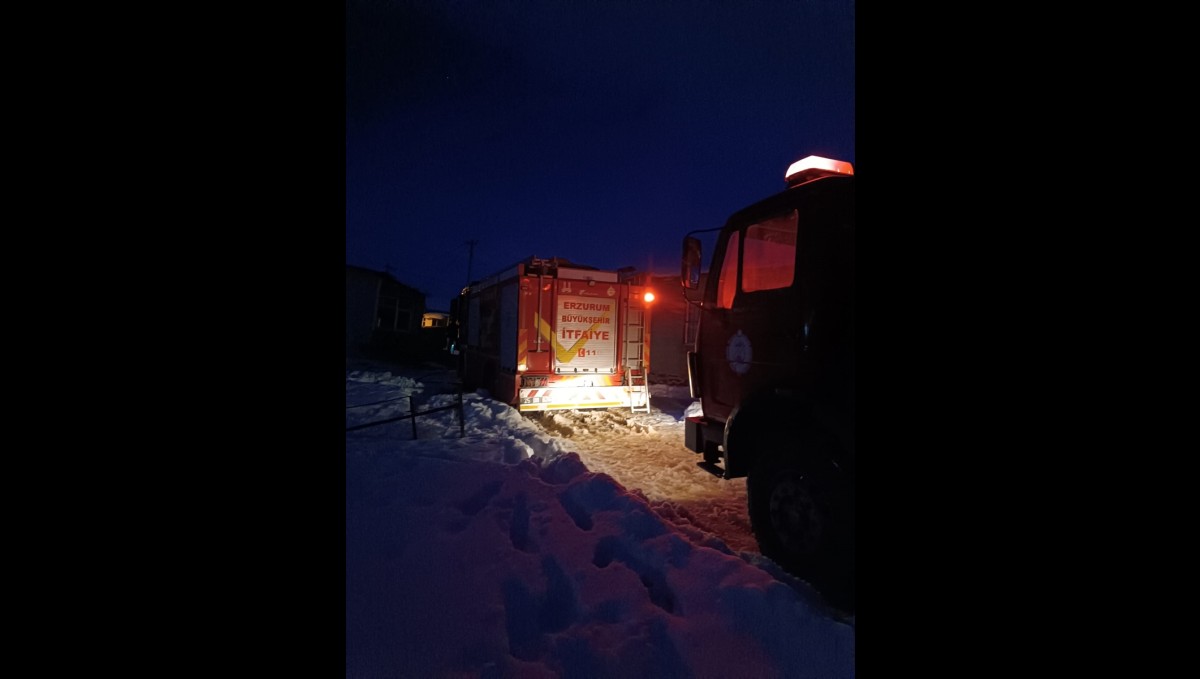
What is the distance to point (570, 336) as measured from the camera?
910 cm

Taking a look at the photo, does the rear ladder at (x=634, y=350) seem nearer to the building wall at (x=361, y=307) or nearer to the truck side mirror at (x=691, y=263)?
the truck side mirror at (x=691, y=263)

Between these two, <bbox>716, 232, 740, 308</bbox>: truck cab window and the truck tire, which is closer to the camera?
the truck tire

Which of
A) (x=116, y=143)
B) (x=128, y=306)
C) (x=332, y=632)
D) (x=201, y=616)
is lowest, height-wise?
(x=332, y=632)

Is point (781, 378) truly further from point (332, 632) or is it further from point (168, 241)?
point (168, 241)

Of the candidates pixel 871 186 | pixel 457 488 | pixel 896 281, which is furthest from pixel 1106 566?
pixel 457 488

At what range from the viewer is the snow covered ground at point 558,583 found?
6.97 feet

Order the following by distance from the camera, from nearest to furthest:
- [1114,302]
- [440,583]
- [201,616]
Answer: [1114,302] → [201,616] → [440,583]

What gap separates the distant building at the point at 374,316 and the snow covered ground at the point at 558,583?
23457mm

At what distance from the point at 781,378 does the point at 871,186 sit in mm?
2477

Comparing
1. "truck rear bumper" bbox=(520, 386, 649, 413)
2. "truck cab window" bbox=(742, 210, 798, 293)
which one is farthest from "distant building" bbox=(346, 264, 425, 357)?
"truck cab window" bbox=(742, 210, 798, 293)

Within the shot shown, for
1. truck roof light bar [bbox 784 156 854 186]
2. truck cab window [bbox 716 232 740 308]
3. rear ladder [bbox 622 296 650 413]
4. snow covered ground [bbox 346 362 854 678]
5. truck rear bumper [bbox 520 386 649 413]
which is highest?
truck roof light bar [bbox 784 156 854 186]

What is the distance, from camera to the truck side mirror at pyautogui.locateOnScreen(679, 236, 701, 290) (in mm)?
3959

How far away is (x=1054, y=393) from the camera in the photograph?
2.38ft

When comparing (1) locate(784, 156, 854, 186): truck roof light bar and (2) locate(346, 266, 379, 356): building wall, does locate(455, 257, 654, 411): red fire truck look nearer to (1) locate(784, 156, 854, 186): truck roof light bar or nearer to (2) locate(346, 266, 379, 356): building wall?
(1) locate(784, 156, 854, 186): truck roof light bar
